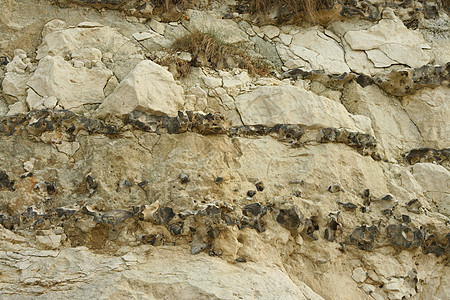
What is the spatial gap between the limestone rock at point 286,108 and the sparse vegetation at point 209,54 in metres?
0.49

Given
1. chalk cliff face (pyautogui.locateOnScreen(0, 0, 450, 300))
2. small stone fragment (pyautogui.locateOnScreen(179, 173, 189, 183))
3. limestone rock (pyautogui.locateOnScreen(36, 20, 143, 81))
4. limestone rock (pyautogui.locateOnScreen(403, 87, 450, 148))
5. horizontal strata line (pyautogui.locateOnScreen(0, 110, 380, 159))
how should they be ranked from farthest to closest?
limestone rock (pyautogui.locateOnScreen(403, 87, 450, 148)) < limestone rock (pyautogui.locateOnScreen(36, 20, 143, 81)) < horizontal strata line (pyautogui.locateOnScreen(0, 110, 380, 159)) < small stone fragment (pyautogui.locateOnScreen(179, 173, 189, 183)) < chalk cliff face (pyautogui.locateOnScreen(0, 0, 450, 300))

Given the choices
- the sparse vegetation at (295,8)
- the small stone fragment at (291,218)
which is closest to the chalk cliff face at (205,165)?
the small stone fragment at (291,218)

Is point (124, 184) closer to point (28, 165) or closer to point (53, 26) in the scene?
point (28, 165)

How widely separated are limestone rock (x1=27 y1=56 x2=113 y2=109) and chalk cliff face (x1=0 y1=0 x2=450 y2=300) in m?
0.02

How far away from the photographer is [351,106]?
17.3ft

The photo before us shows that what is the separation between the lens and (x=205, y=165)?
4070 mm

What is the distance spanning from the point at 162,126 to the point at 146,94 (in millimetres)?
330

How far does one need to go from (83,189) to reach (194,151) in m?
0.98

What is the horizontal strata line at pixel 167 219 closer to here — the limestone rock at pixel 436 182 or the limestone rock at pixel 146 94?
the limestone rock at pixel 146 94

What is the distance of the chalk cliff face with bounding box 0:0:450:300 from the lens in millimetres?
3578

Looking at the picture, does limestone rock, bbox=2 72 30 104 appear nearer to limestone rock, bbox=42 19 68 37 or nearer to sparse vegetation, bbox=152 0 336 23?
limestone rock, bbox=42 19 68 37

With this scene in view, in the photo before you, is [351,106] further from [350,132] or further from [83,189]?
[83,189]

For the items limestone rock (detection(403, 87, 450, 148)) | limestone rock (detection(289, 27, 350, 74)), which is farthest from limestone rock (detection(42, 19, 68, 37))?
limestone rock (detection(403, 87, 450, 148))

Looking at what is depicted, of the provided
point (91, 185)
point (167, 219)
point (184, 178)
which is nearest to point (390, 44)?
point (184, 178)
